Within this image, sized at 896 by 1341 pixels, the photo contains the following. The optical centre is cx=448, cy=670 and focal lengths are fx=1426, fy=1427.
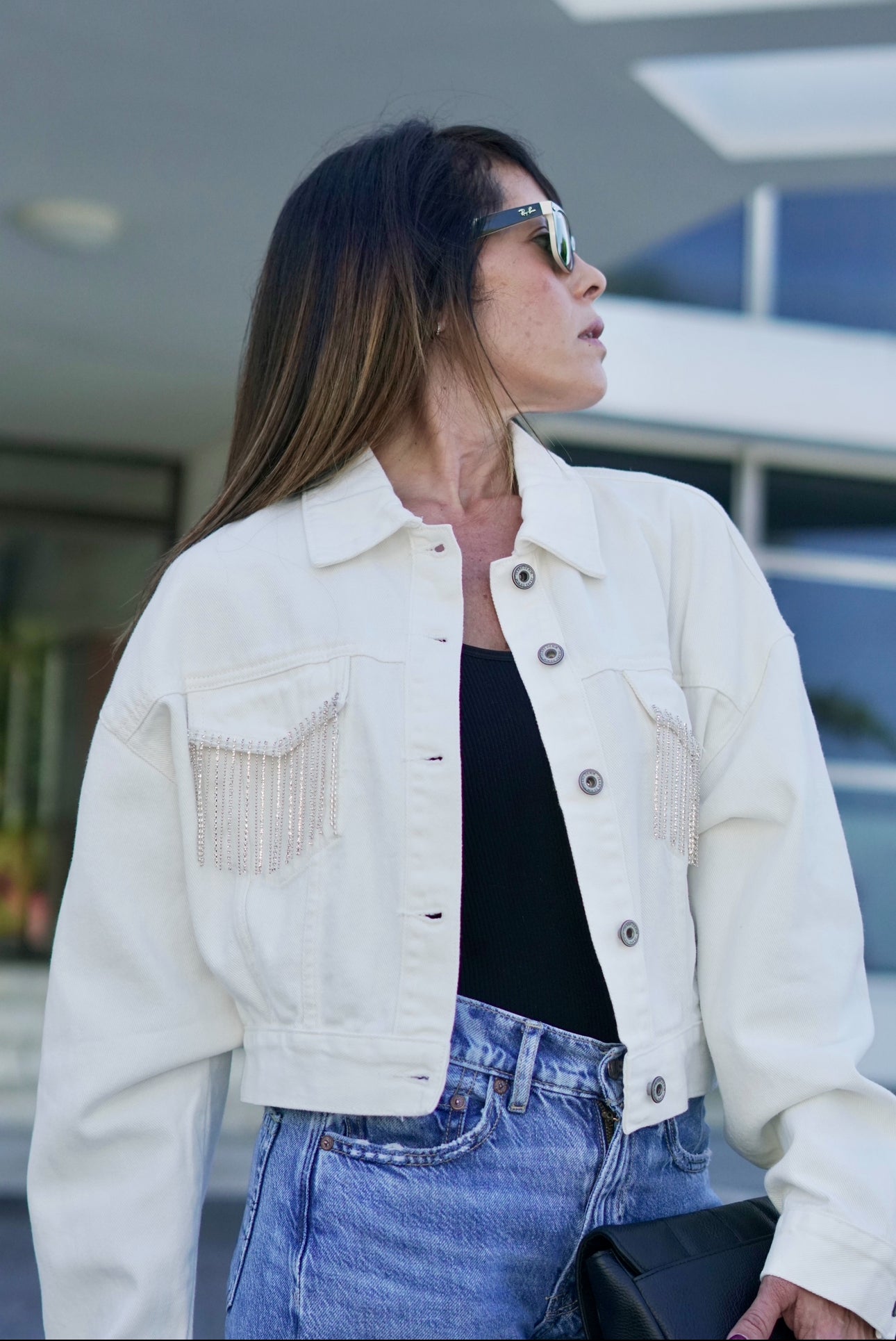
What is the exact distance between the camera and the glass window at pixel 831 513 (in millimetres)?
7984

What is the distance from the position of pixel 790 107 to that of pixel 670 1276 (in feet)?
13.0

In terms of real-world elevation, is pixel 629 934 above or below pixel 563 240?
below

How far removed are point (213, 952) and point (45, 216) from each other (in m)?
4.01

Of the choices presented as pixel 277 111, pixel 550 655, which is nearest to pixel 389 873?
pixel 550 655

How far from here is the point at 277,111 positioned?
13.2 ft

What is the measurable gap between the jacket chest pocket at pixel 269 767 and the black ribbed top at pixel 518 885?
135 millimetres

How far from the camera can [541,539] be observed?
4.96 feet

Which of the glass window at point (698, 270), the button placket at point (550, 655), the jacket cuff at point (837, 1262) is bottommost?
the jacket cuff at point (837, 1262)

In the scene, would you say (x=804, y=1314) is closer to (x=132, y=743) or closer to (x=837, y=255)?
(x=132, y=743)

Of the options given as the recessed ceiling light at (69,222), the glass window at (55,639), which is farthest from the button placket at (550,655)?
the glass window at (55,639)

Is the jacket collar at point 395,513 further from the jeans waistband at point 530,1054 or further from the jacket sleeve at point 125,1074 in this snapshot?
→ the jeans waistband at point 530,1054

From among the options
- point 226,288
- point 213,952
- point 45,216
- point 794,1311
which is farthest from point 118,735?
point 226,288

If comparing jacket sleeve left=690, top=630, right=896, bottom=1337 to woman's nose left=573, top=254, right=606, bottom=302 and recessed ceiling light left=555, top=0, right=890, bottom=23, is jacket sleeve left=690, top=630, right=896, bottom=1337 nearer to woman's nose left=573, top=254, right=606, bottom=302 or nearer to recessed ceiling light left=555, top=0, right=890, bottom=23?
woman's nose left=573, top=254, right=606, bottom=302

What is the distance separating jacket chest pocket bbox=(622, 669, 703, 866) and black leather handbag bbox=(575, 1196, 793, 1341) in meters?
0.36
